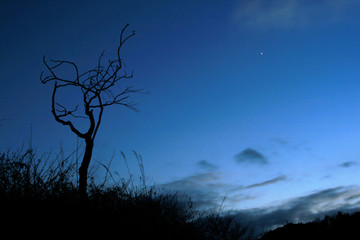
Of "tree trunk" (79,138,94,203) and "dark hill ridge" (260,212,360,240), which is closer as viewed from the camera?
"tree trunk" (79,138,94,203)

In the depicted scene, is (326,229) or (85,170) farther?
(326,229)

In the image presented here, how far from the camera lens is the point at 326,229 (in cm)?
1009

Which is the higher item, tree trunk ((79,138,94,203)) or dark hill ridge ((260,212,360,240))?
tree trunk ((79,138,94,203))

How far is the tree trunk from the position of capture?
5265 millimetres

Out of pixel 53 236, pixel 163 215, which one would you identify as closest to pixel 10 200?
pixel 53 236

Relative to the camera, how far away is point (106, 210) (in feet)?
16.7

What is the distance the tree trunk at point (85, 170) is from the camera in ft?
17.3

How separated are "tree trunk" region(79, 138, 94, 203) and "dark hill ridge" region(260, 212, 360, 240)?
27.4 ft

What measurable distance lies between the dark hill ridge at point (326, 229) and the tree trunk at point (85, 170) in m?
8.36

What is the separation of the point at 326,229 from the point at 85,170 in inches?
346

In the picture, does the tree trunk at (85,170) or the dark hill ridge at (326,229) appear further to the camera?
the dark hill ridge at (326,229)

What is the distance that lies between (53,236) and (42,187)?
170 centimetres

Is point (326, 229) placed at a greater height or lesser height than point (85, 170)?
lesser

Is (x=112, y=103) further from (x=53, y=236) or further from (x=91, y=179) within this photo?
(x=53, y=236)
